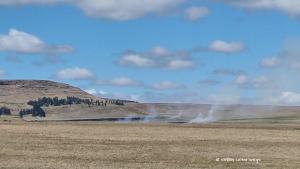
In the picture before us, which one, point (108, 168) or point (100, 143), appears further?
point (100, 143)

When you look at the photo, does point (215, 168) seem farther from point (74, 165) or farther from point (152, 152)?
point (152, 152)

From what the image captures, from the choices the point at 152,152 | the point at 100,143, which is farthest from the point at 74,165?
the point at 100,143

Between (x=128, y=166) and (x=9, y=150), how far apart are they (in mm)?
15003

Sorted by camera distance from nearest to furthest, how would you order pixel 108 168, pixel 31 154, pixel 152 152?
pixel 108 168, pixel 31 154, pixel 152 152

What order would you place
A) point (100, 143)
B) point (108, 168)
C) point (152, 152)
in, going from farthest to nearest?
point (100, 143), point (152, 152), point (108, 168)

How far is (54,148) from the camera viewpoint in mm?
54438

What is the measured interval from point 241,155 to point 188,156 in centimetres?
476

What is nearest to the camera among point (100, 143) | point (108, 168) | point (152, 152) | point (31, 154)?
point (108, 168)

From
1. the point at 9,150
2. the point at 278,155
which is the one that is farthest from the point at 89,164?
the point at 278,155

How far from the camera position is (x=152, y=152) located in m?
51.3

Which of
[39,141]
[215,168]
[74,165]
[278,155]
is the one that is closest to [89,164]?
[74,165]

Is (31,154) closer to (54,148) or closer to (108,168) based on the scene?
(54,148)

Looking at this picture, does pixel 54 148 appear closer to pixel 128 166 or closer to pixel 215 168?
pixel 128 166

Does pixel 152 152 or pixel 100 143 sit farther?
pixel 100 143
